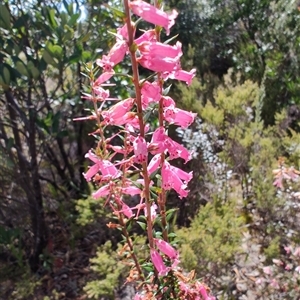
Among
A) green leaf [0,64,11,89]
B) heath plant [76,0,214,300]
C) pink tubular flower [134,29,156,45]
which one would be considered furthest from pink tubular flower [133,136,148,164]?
green leaf [0,64,11,89]

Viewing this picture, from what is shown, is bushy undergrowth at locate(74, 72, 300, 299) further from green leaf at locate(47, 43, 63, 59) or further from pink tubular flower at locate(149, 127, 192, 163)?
pink tubular flower at locate(149, 127, 192, 163)

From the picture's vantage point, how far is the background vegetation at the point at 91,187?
2.54 m

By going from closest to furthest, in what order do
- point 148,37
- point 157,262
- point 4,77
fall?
point 148,37, point 157,262, point 4,77

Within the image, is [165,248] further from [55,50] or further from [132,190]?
[55,50]

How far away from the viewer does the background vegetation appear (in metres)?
2.54

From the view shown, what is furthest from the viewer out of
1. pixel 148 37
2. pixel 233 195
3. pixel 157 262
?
pixel 233 195

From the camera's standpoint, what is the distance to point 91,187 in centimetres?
311

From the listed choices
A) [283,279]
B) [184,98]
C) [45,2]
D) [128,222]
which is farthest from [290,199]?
[45,2]

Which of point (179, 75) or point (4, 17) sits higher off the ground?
point (179, 75)

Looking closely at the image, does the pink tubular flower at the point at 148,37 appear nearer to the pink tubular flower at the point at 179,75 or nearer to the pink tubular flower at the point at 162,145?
the pink tubular flower at the point at 179,75

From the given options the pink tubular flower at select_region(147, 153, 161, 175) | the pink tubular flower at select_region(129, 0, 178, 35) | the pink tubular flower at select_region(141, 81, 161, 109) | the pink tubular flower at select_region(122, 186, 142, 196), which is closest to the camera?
the pink tubular flower at select_region(129, 0, 178, 35)

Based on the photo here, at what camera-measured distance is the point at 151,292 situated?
4.28 ft

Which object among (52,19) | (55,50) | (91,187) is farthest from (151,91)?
(91,187)

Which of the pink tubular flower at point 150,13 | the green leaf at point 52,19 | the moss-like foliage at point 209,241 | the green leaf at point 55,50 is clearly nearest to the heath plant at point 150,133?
the pink tubular flower at point 150,13
